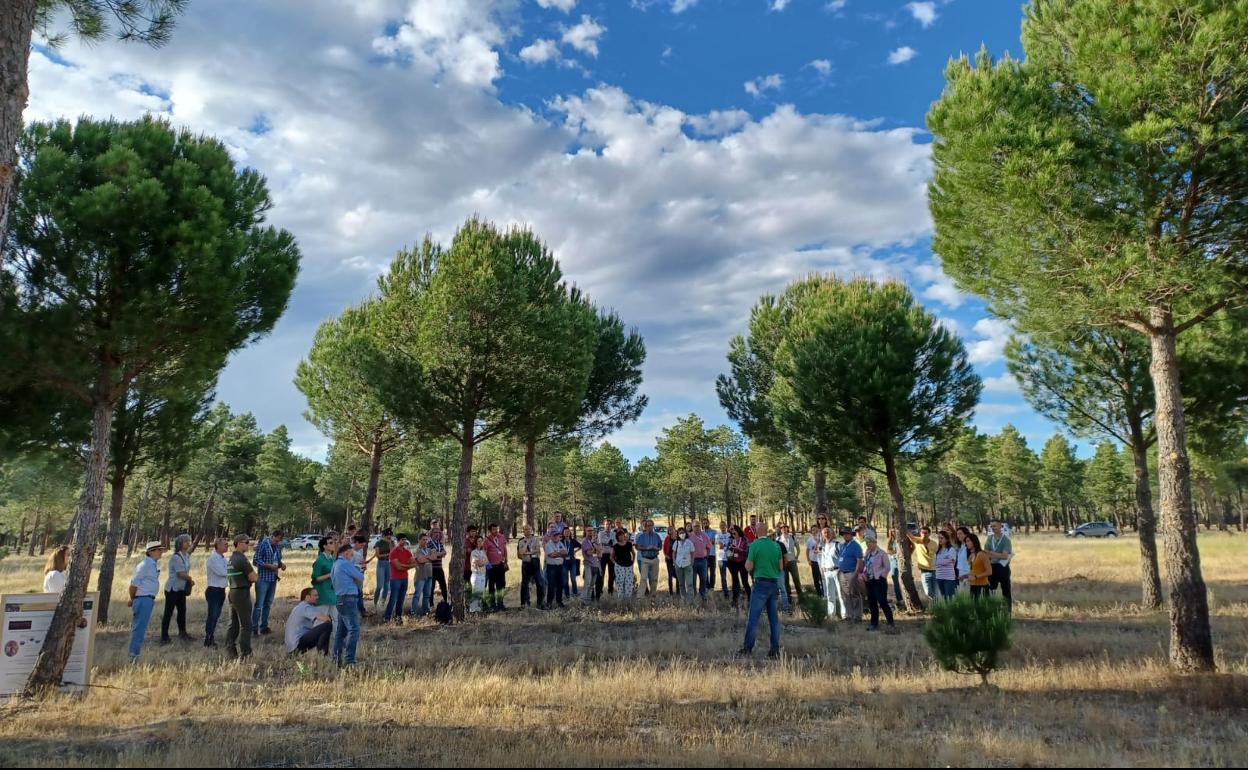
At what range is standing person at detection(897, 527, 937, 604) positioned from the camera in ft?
43.2

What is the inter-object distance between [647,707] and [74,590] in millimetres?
7098

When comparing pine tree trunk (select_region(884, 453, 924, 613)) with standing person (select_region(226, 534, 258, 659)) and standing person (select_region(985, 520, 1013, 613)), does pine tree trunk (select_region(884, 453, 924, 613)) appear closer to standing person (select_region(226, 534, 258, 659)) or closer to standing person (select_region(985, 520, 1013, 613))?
standing person (select_region(985, 520, 1013, 613))

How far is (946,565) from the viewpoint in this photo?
12.3 meters

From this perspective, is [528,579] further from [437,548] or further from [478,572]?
[437,548]

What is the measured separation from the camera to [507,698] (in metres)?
7.30

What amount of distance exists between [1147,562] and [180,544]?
65.0 ft

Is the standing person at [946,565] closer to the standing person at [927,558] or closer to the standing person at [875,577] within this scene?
the standing person at [927,558]

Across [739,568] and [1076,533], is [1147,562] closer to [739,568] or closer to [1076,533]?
[739,568]

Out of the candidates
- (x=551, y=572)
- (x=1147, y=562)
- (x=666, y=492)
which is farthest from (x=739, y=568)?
(x=666, y=492)

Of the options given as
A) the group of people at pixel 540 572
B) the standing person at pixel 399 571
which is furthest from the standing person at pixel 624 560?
the standing person at pixel 399 571

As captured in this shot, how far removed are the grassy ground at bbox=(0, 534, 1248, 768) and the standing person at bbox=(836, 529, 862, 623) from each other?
Result: 147 centimetres

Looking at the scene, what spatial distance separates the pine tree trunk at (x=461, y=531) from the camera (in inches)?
551

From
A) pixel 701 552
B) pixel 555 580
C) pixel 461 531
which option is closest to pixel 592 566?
pixel 555 580

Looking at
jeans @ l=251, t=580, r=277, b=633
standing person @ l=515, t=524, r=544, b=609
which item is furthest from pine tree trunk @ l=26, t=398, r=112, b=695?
standing person @ l=515, t=524, r=544, b=609
